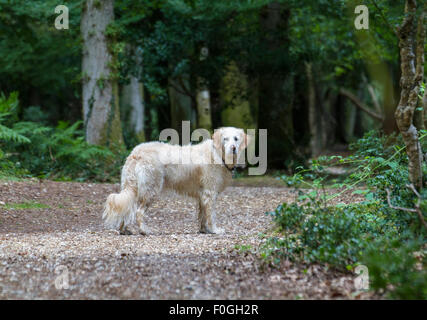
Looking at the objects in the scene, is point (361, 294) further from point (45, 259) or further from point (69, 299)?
point (45, 259)

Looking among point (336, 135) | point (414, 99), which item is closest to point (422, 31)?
point (414, 99)

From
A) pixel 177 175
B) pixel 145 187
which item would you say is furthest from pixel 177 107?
pixel 145 187

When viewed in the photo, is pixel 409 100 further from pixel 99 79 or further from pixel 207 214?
pixel 99 79

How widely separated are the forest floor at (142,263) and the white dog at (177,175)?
34 centimetres

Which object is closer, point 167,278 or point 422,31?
point 167,278

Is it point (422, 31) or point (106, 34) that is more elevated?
point (106, 34)

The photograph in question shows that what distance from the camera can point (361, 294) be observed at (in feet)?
13.7

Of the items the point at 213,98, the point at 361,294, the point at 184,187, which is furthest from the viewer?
the point at 213,98

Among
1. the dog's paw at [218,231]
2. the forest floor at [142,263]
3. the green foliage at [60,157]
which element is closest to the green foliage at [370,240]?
the forest floor at [142,263]

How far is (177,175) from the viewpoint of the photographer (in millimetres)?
7566

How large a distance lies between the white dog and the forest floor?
0.34m

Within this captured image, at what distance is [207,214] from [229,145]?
1.06 meters

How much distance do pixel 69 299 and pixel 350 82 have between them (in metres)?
23.0

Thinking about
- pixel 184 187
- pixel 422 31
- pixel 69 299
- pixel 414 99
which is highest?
pixel 422 31
